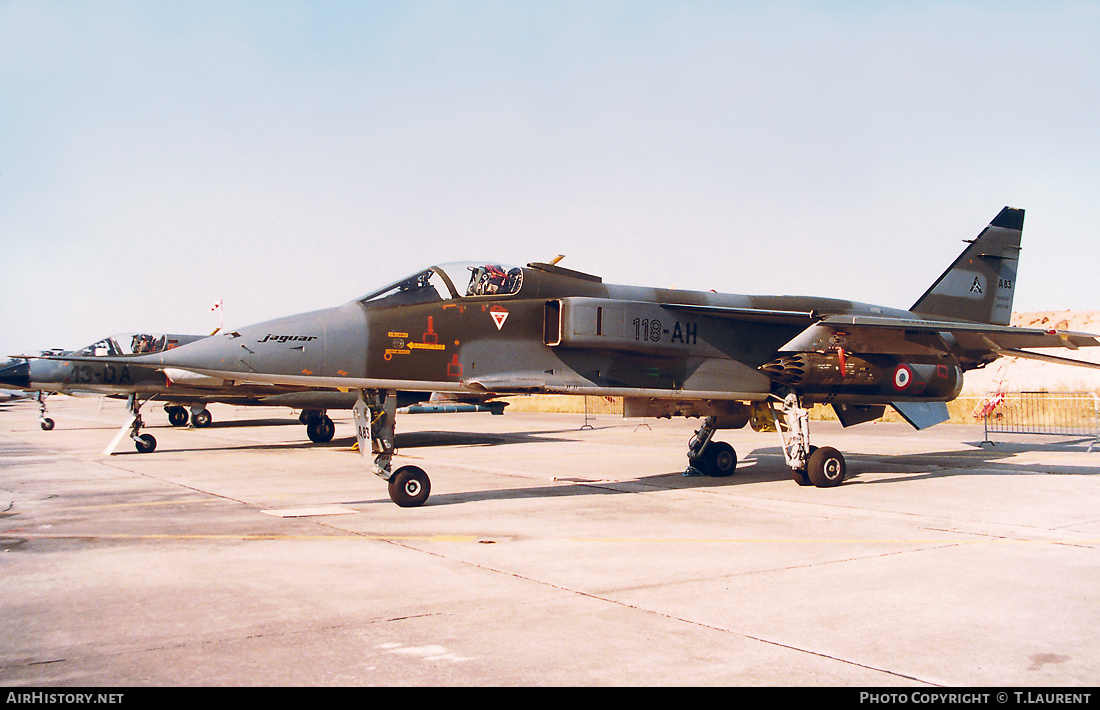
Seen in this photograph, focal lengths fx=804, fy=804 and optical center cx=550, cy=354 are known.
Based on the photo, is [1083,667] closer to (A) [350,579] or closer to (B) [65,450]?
(A) [350,579]

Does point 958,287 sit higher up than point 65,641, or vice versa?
point 958,287

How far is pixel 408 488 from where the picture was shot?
10375mm

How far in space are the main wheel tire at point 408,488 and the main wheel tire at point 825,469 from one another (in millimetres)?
6108

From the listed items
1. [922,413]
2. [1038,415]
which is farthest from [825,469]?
[1038,415]

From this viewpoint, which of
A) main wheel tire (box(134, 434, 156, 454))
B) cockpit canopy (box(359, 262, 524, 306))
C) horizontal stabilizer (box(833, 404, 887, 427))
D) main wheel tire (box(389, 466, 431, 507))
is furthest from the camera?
main wheel tire (box(134, 434, 156, 454))

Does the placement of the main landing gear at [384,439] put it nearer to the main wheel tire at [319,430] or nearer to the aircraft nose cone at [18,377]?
the main wheel tire at [319,430]

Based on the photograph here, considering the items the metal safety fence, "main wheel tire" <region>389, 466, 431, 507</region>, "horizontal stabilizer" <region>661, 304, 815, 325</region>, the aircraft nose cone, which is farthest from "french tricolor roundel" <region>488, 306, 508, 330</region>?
the metal safety fence

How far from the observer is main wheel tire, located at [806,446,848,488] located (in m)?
12.6

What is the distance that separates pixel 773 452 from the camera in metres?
19.8

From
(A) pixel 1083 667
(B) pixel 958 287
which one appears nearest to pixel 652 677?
(A) pixel 1083 667

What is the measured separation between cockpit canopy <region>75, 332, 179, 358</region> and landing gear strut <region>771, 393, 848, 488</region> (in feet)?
→ 59.5

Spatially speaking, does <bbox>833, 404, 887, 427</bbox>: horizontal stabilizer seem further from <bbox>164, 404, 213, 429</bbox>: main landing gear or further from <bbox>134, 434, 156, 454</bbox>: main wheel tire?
<bbox>164, 404, 213, 429</bbox>: main landing gear
